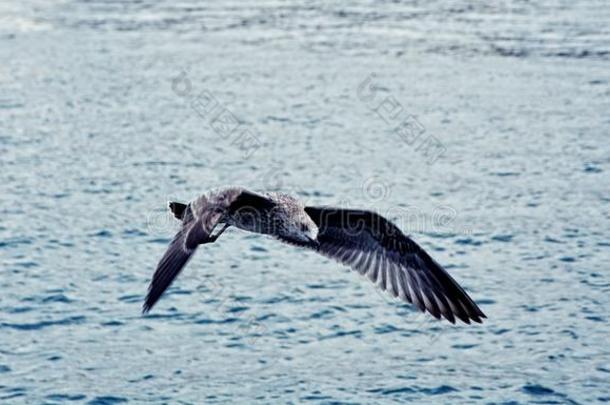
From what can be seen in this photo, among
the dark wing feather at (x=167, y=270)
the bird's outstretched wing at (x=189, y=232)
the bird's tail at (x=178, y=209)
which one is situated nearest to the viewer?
the dark wing feather at (x=167, y=270)

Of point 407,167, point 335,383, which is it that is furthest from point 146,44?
point 335,383

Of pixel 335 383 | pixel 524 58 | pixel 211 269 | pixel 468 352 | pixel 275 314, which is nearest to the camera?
pixel 335 383

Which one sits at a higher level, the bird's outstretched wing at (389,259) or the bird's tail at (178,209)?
the bird's tail at (178,209)

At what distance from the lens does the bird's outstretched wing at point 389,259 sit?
1416cm

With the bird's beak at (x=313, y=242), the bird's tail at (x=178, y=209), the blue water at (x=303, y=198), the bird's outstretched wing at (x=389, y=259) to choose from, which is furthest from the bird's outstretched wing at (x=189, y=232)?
the blue water at (x=303, y=198)

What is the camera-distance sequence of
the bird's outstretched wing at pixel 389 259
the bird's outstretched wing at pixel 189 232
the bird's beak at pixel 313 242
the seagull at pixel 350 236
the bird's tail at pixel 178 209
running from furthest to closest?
the bird's outstretched wing at pixel 389 259
the bird's beak at pixel 313 242
the bird's tail at pixel 178 209
the seagull at pixel 350 236
the bird's outstretched wing at pixel 189 232

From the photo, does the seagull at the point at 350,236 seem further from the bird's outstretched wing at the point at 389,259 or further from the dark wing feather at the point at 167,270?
the dark wing feather at the point at 167,270

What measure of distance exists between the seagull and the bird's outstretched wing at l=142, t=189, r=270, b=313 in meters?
0.01

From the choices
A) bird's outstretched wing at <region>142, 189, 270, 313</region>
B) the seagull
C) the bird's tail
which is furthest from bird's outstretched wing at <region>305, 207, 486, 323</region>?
the bird's tail

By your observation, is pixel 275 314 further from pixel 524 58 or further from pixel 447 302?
pixel 524 58

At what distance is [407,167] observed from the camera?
103ft

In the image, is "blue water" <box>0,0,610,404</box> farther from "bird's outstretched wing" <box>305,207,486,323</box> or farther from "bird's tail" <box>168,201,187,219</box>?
"bird's tail" <box>168,201,187,219</box>

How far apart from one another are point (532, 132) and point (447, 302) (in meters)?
21.1

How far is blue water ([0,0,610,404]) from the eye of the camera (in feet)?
62.8
